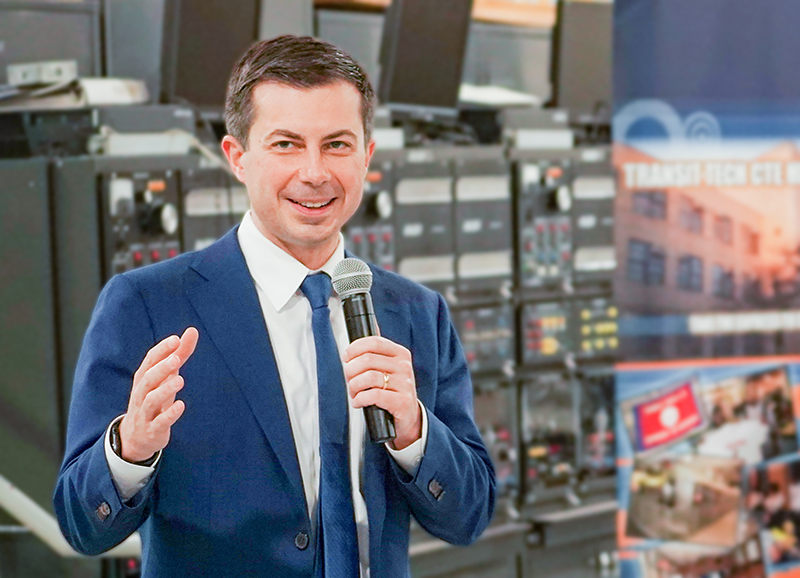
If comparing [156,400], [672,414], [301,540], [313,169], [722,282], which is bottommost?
[672,414]

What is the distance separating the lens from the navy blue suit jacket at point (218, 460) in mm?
1323

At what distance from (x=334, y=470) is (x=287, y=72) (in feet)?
1.66

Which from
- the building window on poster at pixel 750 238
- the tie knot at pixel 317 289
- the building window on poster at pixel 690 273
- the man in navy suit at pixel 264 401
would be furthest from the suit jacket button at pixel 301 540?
the building window on poster at pixel 750 238

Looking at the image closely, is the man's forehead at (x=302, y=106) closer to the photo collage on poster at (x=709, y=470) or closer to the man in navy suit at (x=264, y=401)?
the man in navy suit at (x=264, y=401)

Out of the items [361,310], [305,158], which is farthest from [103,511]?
[305,158]

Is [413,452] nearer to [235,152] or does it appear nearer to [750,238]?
[235,152]

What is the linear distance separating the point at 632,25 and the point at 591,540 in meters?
2.34

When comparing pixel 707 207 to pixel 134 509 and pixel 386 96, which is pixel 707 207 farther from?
pixel 134 509

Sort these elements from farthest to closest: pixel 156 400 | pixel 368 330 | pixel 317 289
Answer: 1. pixel 317 289
2. pixel 368 330
3. pixel 156 400

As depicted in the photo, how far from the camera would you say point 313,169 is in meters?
1.33

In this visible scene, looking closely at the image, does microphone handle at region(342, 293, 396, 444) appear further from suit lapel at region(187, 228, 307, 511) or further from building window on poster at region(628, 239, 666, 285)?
building window on poster at region(628, 239, 666, 285)

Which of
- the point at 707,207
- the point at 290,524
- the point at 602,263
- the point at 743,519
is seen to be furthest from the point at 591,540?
the point at 290,524

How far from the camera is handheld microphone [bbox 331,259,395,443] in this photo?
1245 mm

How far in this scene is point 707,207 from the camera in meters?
3.08
